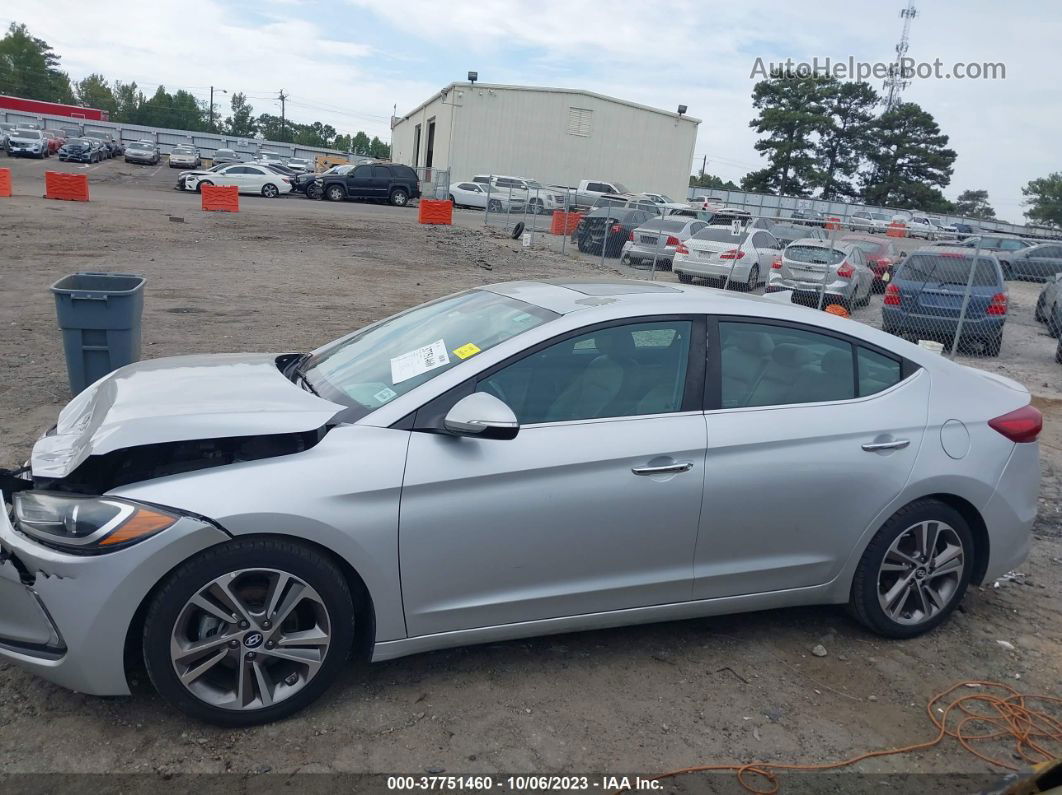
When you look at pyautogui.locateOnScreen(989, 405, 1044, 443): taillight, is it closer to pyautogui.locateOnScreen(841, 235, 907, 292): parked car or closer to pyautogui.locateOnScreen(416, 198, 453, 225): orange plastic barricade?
pyautogui.locateOnScreen(841, 235, 907, 292): parked car

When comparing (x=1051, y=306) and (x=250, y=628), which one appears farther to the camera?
(x=1051, y=306)

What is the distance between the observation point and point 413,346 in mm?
3926

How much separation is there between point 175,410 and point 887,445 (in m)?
3.02

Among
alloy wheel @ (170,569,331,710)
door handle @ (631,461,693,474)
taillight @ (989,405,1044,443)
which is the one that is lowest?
alloy wheel @ (170,569,331,710)

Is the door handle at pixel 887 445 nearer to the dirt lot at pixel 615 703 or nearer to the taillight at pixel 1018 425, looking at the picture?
the taillight at pixel 1018 425

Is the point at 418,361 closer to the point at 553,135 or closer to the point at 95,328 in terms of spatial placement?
the point at 95,328

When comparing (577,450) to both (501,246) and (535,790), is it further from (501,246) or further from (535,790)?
(501,246)

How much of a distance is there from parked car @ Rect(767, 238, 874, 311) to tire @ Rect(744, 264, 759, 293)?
2.49 metres

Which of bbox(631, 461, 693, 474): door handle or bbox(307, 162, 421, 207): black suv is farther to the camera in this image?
bbox(307, 162, 421, 207): black suv

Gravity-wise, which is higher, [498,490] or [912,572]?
[498,490]

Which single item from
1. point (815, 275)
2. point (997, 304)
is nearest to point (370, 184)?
point (815, 275)

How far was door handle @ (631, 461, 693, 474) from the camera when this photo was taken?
3482 millimetres

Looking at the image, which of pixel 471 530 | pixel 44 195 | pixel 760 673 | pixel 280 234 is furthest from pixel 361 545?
pixel 44 195

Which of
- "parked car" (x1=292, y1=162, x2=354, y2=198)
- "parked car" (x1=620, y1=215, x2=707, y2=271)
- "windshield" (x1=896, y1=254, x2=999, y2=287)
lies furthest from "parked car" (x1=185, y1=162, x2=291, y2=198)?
"windshield" (x1=896, y1=254, x2=999, y2=287)
